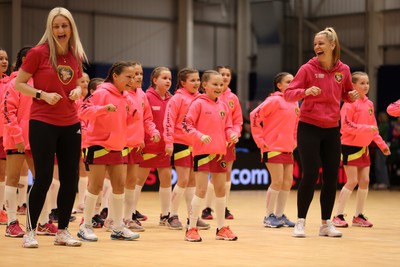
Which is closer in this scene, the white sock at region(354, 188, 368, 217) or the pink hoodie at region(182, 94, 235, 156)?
the pink hoodie at region(182, 94, 235, 156)

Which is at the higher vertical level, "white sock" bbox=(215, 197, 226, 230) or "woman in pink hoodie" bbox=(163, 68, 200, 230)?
"woman in pink hoodie" bbox=(163, 68, 200, 230)

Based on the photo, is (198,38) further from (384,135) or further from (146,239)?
(146,239)

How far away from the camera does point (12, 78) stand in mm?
9031

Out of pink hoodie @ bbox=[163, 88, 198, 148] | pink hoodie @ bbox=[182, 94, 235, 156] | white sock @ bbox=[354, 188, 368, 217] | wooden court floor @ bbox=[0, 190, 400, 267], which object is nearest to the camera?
wooden court floor @ bbox=[0, 190, 400, 267]

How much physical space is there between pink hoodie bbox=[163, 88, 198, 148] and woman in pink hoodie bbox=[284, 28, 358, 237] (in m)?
1.58

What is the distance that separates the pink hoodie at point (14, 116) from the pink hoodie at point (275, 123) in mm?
2850

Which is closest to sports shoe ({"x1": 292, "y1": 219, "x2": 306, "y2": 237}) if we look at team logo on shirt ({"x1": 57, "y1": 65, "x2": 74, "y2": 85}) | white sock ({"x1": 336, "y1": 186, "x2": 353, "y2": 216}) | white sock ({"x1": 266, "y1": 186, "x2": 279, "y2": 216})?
white sock ({"x1": 266, "y1": 186, "x2": 279, "y2": 216})

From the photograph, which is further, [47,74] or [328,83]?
[328,83]

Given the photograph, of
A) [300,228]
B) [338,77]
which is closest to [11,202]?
[300,228]

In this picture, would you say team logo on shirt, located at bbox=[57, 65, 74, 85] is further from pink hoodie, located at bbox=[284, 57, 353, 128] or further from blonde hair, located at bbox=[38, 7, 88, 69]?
pink hoodie, located at bbox=[284, 57, 353, 128]

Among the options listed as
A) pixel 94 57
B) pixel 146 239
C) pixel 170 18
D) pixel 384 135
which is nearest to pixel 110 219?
pixel 146 239

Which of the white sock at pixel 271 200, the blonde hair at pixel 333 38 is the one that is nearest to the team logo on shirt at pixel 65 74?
the blonde hair at pixel 333 38

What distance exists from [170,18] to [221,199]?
685 inches

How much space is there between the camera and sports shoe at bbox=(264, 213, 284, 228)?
9758mm
